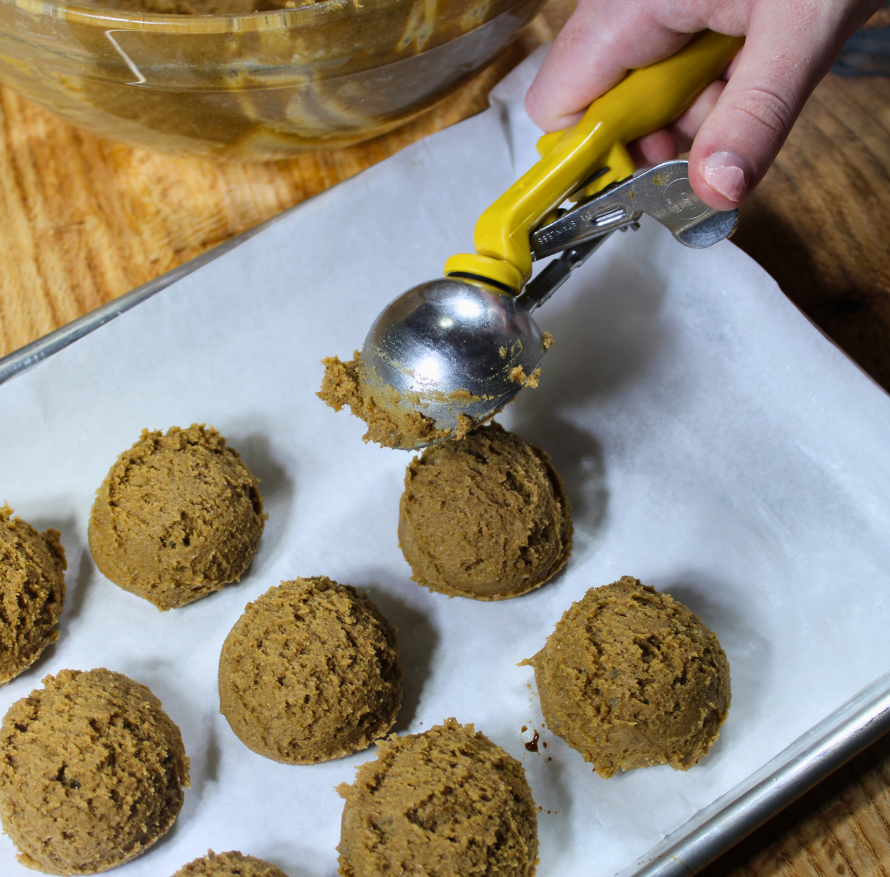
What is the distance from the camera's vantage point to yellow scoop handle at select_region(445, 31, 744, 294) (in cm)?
111

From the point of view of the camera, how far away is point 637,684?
1.11 meters

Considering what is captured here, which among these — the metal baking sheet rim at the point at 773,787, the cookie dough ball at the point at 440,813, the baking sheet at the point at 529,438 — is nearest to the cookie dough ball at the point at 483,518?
the baking sheet at the point at 529,438

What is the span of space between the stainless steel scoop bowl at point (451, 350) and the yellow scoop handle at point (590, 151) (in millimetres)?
42

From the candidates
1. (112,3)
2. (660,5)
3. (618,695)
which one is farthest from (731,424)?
(112,3)

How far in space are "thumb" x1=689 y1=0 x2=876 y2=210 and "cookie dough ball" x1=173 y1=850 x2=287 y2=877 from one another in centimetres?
107

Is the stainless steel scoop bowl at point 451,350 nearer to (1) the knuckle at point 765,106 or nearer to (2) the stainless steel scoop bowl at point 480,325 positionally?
(2) the stainless steel scoop bowl at point 480,325

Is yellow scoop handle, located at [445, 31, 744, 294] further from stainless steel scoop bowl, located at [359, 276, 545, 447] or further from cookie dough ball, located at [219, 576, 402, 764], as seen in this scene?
cookie dough ball, located at [219, 576, 402, 764]

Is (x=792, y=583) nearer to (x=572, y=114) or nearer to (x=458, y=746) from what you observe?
(x=458, y=746)

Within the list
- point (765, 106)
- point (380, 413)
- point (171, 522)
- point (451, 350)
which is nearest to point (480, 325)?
point (451, 350)

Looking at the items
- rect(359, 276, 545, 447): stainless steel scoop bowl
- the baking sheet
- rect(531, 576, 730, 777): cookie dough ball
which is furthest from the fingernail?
rect(531, 576, 730, 777): cookie dough ball

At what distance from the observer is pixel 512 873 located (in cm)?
105

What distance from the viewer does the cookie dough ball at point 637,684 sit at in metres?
1.11

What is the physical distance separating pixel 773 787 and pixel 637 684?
0.24 metres

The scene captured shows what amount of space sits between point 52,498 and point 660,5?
4.04ft
